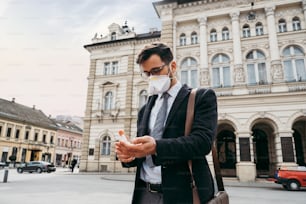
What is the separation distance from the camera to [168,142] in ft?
4.31

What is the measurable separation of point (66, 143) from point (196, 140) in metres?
55.7

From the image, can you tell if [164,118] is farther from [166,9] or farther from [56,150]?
[56,150]

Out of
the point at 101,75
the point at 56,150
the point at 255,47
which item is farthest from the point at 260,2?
the point at 56,150

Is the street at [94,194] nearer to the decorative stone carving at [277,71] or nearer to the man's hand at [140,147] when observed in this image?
the man's hand at [140,147]

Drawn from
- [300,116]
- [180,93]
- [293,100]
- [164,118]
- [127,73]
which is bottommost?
[164,118]

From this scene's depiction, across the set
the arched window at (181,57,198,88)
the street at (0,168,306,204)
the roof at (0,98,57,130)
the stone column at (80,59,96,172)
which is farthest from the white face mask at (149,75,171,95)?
the roof at (0,98,57,130)

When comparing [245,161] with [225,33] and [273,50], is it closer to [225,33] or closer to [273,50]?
[273,50]

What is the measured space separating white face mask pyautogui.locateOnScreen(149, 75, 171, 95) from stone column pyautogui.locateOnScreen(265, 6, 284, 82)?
652 inches

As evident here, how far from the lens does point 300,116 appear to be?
48.8 feet

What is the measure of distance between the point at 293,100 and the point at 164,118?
16437mm

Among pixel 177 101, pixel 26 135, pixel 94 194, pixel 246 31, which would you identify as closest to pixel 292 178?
pixel 94 194

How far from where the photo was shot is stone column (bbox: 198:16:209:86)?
17516 millimetres

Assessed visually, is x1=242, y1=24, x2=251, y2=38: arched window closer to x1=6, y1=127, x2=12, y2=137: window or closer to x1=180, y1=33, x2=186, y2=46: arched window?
x1=180, y1=33, x2=186, y2=46: arched window

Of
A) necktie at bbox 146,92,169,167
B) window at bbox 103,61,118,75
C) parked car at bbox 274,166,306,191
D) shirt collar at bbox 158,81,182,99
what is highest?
window at bbox 103,61,118,75
